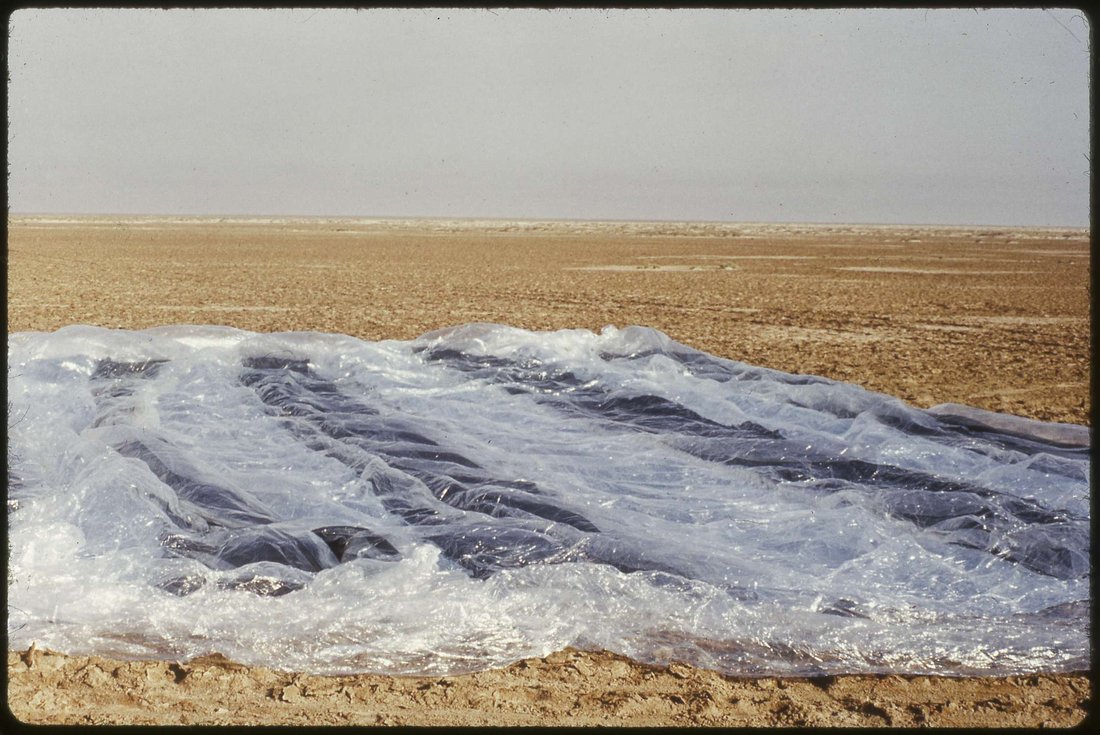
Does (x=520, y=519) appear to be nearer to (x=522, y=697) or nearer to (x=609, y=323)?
(x=522, y=697)

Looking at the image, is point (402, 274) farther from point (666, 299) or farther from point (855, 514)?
point (855, 514)

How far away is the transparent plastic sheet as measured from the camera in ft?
7.72

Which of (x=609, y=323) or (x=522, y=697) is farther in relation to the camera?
(x=609, y=323)

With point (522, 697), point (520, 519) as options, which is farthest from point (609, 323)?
point (522, 697)

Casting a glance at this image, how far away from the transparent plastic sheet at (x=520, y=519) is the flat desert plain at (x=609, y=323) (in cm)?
9

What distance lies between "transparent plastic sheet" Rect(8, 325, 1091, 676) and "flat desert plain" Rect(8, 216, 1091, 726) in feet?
0.29

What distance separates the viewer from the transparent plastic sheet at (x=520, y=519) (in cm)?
235

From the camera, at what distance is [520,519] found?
3.00 meters

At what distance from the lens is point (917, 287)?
49.9ft

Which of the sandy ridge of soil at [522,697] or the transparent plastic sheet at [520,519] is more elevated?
the transparent plastic sheet at [520,519]

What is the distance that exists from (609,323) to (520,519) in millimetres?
7098

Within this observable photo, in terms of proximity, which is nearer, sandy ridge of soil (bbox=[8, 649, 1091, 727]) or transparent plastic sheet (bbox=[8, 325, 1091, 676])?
sandy ridge of soil (bbox=[8, 649, 1091, 727])

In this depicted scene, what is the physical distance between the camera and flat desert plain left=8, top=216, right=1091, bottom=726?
2.13 m

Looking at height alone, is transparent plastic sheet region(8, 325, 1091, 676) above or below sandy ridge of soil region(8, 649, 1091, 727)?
above
